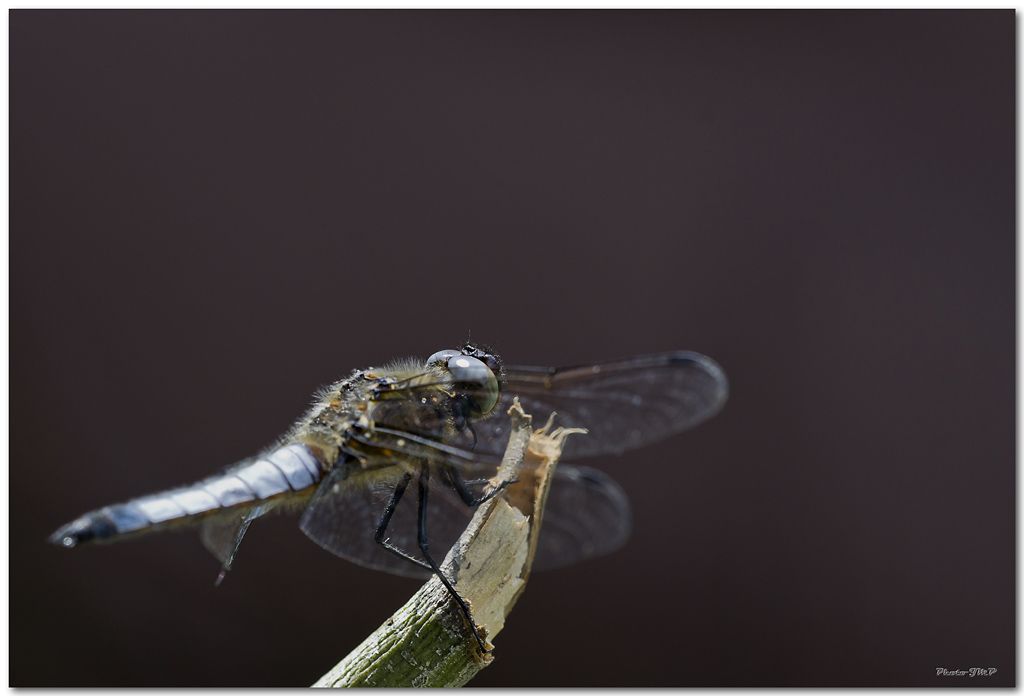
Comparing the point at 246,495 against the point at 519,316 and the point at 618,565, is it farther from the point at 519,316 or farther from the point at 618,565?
the point at 618,565

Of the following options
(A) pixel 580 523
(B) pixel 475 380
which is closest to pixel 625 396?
(A) pixel 580 523

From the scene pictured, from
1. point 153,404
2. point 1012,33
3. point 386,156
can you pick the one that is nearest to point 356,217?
point 386,156

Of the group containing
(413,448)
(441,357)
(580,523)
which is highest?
(441,357)

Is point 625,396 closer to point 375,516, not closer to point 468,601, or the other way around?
point 375,516

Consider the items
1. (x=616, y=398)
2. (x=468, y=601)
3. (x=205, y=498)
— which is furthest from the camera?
(x=616, y=398)

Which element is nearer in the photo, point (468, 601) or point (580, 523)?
point (468, 601)

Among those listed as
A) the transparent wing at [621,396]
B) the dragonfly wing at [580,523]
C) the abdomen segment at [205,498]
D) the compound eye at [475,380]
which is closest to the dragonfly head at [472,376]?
the compound eye at [475,380]

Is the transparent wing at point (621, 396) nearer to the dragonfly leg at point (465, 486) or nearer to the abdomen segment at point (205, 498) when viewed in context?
the dragonfly leg at point (465, 486)
